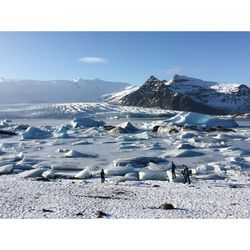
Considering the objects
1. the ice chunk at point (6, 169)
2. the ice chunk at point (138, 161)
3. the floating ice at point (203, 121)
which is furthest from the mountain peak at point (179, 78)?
the ice chunk at point (6, 169)

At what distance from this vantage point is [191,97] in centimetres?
15150

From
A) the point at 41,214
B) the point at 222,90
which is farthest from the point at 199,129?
the point at 222,90

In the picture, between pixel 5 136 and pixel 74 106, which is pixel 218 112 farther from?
pixel 5 136

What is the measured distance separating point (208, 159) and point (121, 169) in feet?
23.3

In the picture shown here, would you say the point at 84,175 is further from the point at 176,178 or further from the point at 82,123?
the point at 82,123

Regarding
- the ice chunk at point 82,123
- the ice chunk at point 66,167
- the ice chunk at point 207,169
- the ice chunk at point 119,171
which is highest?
the ice chunk at point 207,169

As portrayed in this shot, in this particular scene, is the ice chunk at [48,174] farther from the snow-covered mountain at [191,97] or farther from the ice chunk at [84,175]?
the snow-covered mountain at [191,97]

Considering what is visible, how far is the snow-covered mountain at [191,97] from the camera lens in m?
141

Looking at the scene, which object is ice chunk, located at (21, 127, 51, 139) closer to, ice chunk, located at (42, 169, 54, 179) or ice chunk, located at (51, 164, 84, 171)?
ice chunk, located at (51, 164, 84, 171)

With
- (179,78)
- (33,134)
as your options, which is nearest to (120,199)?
(33,134)

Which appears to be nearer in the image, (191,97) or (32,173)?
(32,173)

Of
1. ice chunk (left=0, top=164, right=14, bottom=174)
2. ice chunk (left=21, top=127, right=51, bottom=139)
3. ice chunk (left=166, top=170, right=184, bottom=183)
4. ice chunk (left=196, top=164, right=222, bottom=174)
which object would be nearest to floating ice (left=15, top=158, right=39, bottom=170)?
ice chunk (left=0, top=164, right=14, bottom=174)

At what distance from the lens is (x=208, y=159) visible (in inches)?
995

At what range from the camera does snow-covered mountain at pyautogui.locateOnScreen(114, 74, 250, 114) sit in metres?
141
